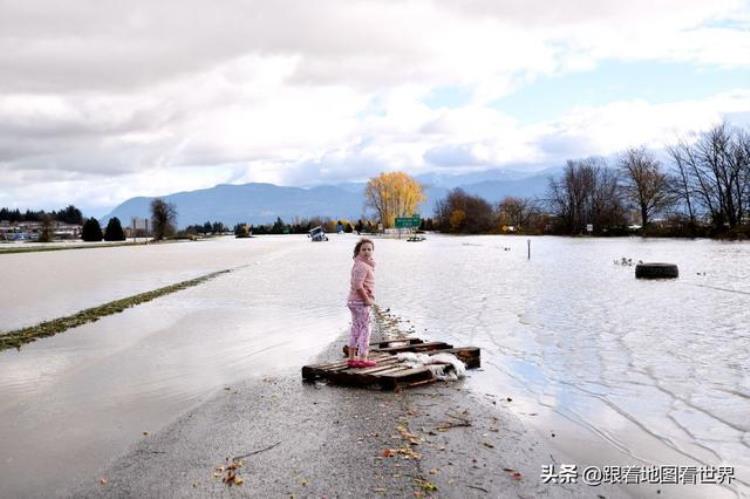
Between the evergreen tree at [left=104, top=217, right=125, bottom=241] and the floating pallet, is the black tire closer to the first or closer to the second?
the floating pallet

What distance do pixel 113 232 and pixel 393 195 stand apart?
86.5 m

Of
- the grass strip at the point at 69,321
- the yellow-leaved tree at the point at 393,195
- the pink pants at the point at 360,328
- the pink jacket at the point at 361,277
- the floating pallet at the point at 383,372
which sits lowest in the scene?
the grass strip at the point at 69,321

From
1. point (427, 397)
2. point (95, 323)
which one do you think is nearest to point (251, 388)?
point (427, 397)

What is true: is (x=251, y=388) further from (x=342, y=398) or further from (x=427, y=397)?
(x=427, y=397)

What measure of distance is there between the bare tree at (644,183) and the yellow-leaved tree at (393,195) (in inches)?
3431

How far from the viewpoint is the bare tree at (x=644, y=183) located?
342 ft

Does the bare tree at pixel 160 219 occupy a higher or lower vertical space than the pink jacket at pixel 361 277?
higher

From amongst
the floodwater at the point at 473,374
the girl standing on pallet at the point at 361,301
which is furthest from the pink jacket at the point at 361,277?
the floodwater at the point at 473,374

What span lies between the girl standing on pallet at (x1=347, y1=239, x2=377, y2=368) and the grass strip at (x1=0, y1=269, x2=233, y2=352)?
7.36 metres

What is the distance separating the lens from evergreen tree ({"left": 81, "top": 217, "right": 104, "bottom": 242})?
120 meters

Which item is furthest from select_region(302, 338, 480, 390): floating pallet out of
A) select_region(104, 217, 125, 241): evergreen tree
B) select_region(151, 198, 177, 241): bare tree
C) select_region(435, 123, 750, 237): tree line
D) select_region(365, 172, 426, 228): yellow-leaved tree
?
select_region(365, 172, 426, 228): yellow-leaved tree

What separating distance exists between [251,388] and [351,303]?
1.78m

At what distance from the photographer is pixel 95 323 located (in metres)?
16.5

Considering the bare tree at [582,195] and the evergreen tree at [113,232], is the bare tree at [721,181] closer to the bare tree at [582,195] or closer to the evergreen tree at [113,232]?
the bare tree at [582,195]
